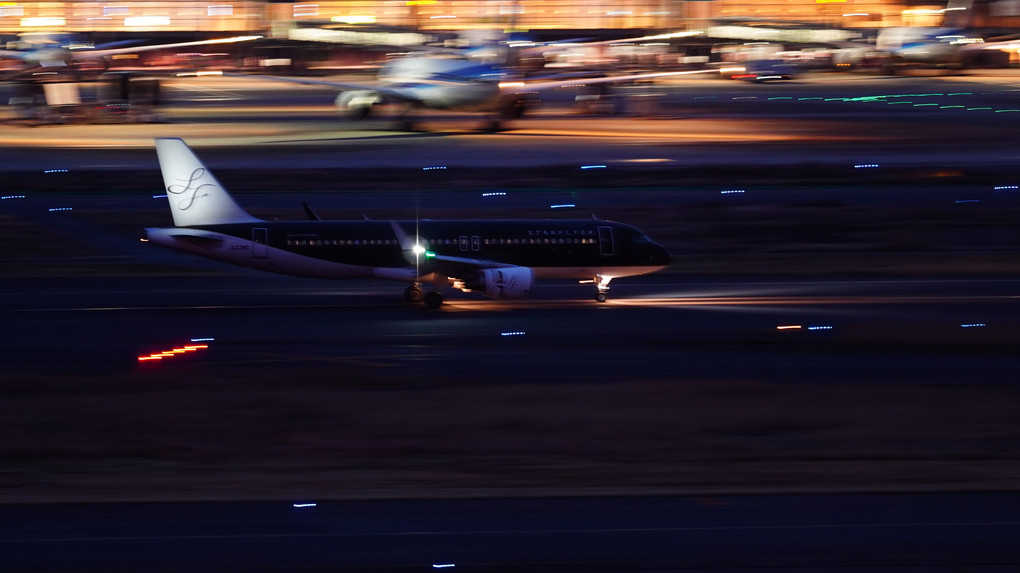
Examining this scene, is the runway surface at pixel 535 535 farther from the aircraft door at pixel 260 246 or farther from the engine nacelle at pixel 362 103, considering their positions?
the engine nacelle at pixel 362 103

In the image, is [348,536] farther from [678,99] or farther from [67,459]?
[678,99]

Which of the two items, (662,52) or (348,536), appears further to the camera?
(662,52)

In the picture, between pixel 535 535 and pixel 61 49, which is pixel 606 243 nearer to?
pixel 535 535

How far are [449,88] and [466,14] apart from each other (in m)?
90.9

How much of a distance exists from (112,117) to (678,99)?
43.6 metres

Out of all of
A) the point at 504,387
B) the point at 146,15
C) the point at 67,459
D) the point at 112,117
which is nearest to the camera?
the point at 67,459

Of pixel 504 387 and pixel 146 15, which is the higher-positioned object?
pixel 146 15

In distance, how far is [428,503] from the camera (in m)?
17.0

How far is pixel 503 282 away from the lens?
31.3m

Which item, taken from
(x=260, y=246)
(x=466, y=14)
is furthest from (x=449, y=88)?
(x=466, y=14)

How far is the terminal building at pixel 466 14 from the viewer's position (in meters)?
145

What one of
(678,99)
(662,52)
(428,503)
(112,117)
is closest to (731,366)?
(428,503)

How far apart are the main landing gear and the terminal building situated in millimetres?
108271

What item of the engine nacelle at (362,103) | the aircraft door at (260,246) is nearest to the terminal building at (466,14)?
the engine nacelle at (362,103)
